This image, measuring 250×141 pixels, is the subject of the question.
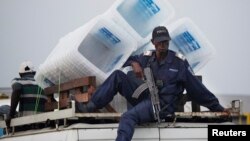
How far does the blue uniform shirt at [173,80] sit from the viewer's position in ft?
16.1

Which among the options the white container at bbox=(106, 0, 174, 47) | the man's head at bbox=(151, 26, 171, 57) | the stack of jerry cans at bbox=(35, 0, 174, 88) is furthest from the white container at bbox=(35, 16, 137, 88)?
the man's head at bbox=(151, 26, 171, 57)

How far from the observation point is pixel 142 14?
5.47m

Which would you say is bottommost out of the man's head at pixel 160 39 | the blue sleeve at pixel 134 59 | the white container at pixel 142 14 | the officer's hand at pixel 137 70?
the officer's hand at pixel 137 70

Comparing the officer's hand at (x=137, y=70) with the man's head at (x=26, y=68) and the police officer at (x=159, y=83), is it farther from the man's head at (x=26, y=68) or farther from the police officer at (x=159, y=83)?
the man's head at (x=26, y=68)

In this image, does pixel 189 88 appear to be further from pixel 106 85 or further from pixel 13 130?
pixel 13 130

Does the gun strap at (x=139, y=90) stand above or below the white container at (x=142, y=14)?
below

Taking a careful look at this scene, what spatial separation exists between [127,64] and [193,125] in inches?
31.5

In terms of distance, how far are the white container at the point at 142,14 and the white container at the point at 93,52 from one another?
0.40 ft

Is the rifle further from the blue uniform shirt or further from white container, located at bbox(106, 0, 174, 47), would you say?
white container, located at bbox(106, 0, 174, 47)

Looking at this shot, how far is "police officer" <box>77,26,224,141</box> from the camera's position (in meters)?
4.88

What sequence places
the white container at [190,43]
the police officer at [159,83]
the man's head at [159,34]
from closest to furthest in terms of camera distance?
the police officer at [159,83] < the man's head at [159,34] < the white container at [190,43]

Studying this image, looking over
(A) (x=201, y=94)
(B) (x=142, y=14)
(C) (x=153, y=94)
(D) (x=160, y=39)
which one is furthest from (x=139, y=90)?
(B) (x=142, y=14)

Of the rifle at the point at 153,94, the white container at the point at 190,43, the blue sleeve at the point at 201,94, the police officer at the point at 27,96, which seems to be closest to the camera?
the rifle at the point at 153,94

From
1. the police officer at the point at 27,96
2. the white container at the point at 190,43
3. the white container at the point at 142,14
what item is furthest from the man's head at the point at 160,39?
the police officer at the point at 27,96
